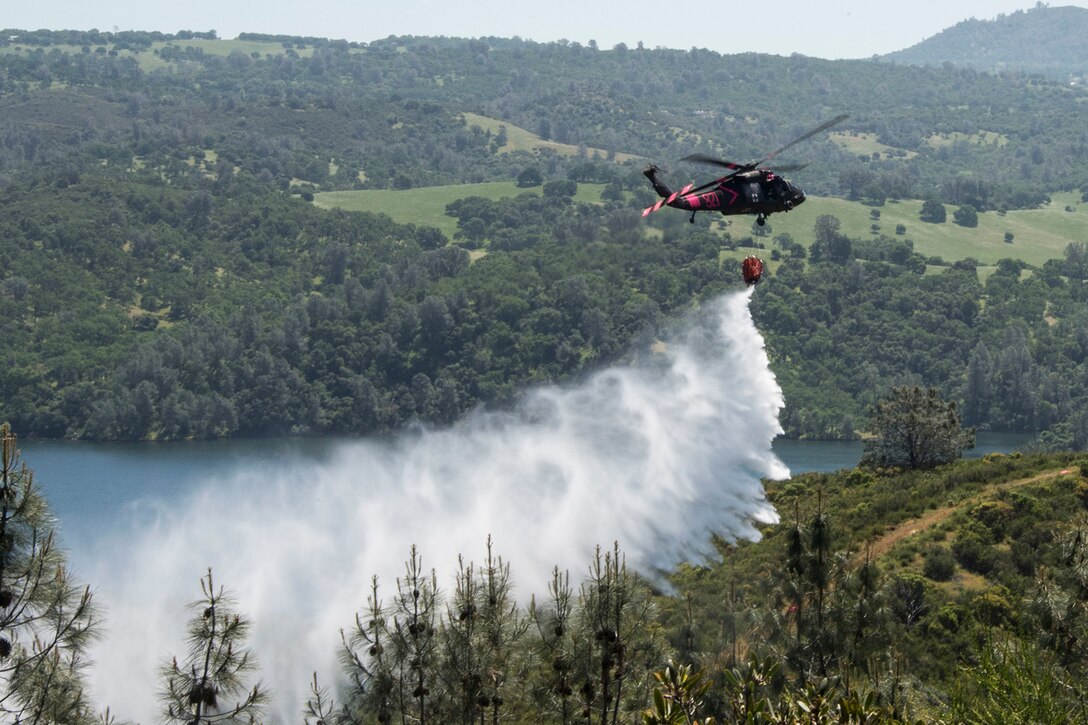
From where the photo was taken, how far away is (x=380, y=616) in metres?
39.5

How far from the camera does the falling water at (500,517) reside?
67750 mm

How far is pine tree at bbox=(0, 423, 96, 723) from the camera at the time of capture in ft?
93.0

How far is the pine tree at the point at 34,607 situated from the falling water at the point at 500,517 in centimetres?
2710

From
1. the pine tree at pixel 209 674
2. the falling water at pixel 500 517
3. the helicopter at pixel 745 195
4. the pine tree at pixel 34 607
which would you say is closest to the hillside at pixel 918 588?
the falling water at pixel 500 517

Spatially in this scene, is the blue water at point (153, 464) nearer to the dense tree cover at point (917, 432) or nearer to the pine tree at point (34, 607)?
the dense tree cover at point (917, 432)

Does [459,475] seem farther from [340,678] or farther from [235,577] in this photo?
[340,678]

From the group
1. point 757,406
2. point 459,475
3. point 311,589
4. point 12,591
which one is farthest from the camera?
point 459,475

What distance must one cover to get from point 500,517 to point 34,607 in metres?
52.4

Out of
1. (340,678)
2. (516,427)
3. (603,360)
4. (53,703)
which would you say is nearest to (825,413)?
(603,360)

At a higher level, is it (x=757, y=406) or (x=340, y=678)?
(x=757, y=406)

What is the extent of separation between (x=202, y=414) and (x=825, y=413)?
86054 millimetres

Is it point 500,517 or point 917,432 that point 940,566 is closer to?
point 500,517

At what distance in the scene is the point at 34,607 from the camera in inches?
1129

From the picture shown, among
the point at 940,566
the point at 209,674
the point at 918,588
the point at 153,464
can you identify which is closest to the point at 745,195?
the point at 918,588
